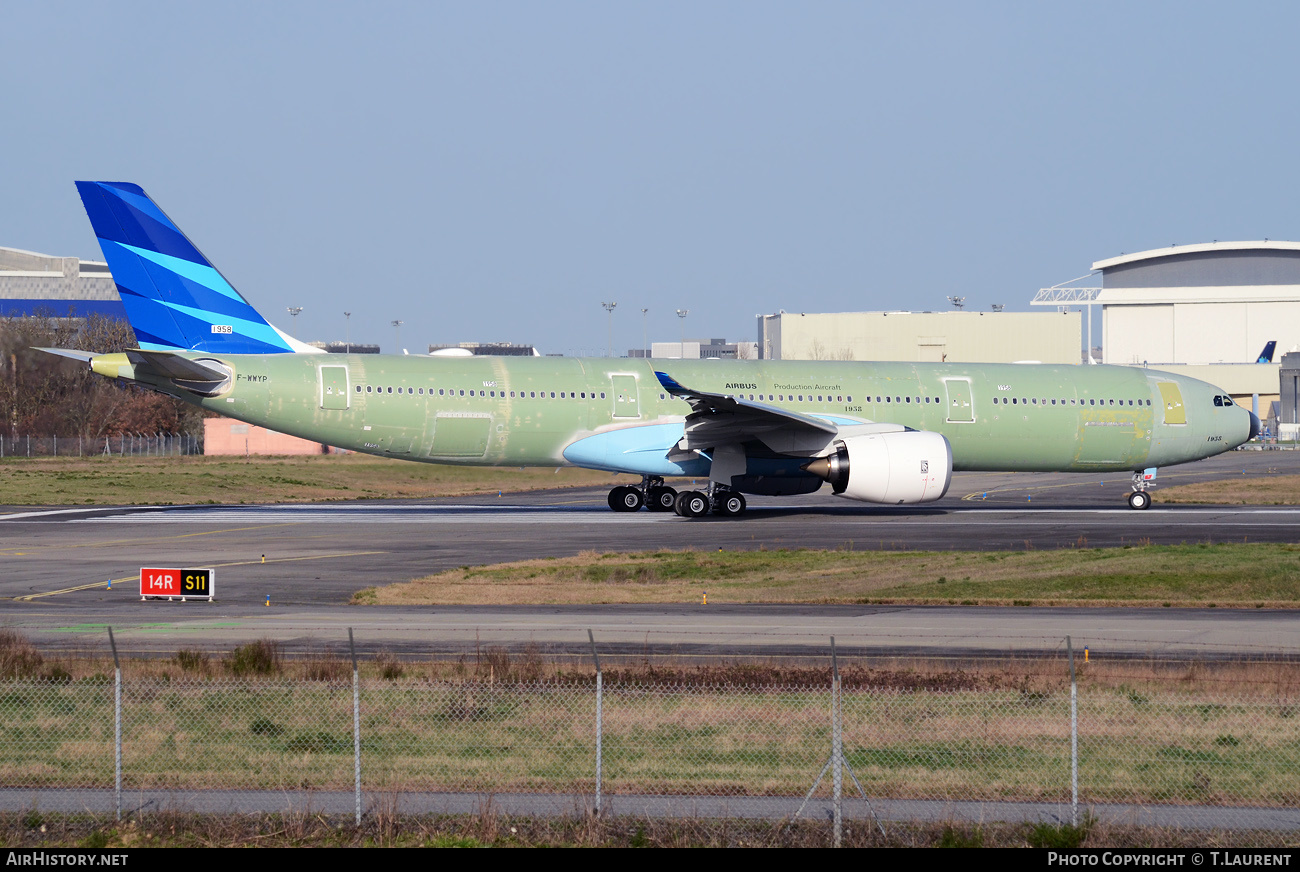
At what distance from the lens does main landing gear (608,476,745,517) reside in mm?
35594

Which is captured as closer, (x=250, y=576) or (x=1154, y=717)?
(x=1154, y=717)

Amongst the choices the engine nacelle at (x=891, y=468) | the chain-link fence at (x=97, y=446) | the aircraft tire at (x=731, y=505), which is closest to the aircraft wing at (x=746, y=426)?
the engine nacelle at (x=891, y=468)

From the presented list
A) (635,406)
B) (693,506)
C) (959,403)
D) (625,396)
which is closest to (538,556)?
(693,506)

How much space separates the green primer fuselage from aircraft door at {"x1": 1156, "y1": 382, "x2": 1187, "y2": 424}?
4 centimetres

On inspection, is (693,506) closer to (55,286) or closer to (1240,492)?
(1240,492)

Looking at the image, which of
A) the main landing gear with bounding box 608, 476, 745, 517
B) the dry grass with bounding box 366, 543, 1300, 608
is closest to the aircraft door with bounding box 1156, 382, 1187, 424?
the dry grass with bounding box 366, 543, 1300, 608

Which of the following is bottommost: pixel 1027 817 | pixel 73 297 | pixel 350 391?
pixel 1027 817

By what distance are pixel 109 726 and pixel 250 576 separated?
40.6 ft

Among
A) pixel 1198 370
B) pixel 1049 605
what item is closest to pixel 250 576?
pixel 1049 605

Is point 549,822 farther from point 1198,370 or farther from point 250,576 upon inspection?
point 1198,370

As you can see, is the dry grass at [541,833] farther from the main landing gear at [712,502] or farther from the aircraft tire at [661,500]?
the aircraft tire at [661,500]

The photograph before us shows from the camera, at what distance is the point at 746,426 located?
34.3 m

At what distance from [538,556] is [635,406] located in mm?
8976

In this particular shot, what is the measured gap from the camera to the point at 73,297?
487 ft
